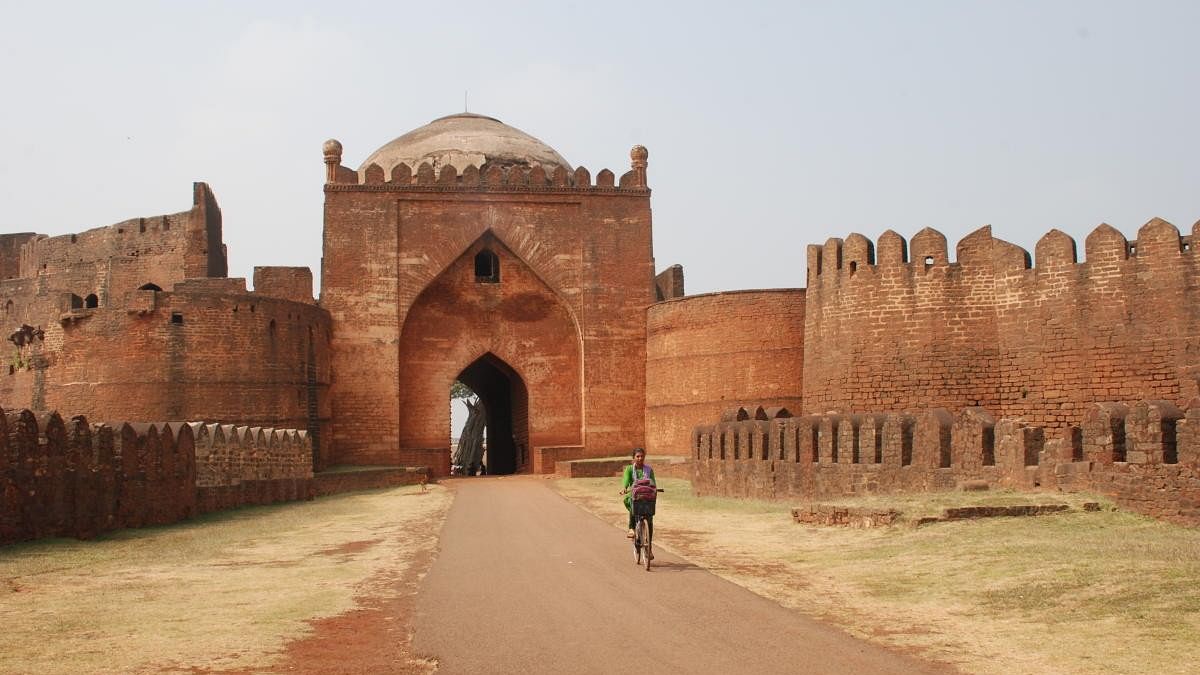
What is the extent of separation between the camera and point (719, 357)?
29359 mm

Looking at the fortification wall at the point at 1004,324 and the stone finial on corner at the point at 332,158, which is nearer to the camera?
the fortification wall at the point at 1004,324

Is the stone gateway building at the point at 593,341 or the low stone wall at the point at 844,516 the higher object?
the stone gateway building at the point at 593,341

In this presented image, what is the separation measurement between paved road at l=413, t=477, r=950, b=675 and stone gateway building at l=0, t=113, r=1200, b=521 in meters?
4.87

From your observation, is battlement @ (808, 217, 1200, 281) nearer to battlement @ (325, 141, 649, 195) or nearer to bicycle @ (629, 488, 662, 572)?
battlement @ (325, 141, 649, 195)

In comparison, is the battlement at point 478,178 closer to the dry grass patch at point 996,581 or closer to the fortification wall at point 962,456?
the fortification wall at point 962,456

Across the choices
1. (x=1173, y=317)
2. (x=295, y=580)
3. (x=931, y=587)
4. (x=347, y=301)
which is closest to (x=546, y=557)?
(x=295, y=580)

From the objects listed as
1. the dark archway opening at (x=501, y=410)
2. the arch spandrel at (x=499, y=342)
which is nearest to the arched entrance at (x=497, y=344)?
the arch spandrel at (x=499, y=342)

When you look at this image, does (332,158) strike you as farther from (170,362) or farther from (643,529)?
(643,529)

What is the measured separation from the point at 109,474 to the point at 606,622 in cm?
888

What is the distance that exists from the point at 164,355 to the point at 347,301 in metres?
6.08

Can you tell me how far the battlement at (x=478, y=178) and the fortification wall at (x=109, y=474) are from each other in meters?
12.3

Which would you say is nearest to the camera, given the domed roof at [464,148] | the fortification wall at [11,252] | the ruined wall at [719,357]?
the ruined wall at [719,357]

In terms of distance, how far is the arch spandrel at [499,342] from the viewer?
108 ft

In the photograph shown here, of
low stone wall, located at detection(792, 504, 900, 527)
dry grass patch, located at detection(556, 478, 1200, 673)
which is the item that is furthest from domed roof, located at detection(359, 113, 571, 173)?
dry grass patch, located at detection(556, 478, 1200, 673)
